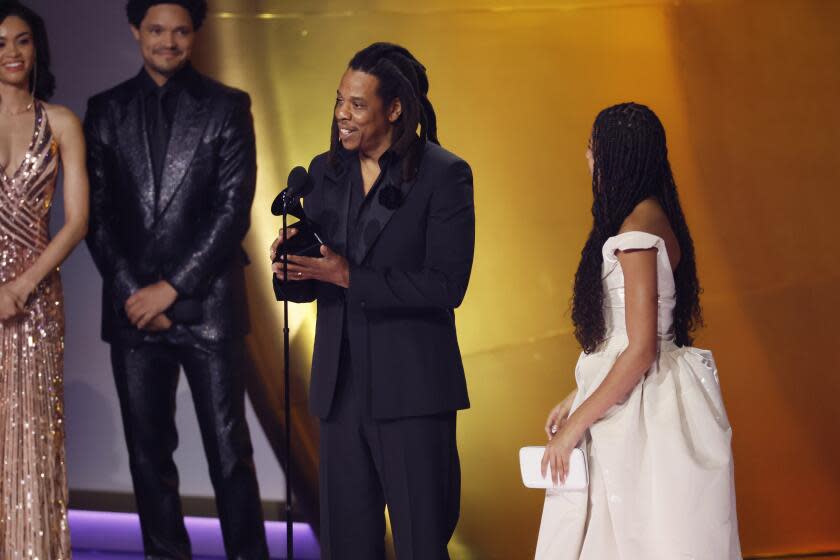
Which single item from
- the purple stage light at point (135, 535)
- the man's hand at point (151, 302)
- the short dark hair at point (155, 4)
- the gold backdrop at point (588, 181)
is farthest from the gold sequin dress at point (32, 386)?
the gold backdrop at point (588, 181)

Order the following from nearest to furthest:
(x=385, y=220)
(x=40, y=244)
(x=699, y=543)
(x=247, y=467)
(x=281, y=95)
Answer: (x=699, y=543) → (x=385, y=220) → (x=40, y=244) → (x=247, y=467) → (x=281, y=95)

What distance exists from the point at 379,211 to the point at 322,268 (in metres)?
0.25

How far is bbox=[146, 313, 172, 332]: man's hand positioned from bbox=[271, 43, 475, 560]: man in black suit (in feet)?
5.32

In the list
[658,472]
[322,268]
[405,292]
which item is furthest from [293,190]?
[658,472]

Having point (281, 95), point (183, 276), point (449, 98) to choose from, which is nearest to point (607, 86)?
point (449, 98)

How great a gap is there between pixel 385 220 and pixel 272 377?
221 centimetres

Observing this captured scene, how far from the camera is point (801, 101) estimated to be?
4.57 meters

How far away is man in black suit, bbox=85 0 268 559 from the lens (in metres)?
4.35

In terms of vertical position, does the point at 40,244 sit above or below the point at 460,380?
above

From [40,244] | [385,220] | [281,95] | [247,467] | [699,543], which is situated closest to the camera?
[699,543]

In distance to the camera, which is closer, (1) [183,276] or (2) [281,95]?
(1) [183,276]

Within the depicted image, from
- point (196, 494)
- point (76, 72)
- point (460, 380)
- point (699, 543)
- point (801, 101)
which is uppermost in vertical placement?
point (76, 72)

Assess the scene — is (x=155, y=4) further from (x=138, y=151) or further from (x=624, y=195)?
(x=624, y=195)

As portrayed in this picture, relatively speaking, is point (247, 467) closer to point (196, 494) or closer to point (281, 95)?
point (196, 494)
